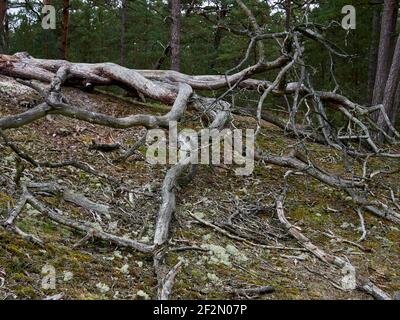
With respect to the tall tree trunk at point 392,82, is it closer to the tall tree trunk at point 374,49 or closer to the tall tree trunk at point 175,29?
the tall tree trunk at point 374,49

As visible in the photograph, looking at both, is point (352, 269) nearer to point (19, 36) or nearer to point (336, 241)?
point (336, 241)

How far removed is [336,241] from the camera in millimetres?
3854

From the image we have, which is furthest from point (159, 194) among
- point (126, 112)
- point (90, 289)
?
point (126, 112)

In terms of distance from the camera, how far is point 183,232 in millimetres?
3527

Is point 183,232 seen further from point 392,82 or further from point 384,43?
point 384,43

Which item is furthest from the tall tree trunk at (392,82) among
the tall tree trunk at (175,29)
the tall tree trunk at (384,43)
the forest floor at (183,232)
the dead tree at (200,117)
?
the tall tree trunk at (175,29)

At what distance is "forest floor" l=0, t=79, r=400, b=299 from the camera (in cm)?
267

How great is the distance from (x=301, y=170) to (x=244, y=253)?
62.9 inches

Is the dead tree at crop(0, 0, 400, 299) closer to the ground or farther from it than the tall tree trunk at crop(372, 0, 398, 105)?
closer to the ground

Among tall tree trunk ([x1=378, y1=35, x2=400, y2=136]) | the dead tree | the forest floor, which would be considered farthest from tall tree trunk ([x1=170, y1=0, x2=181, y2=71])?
tall tree trunk ([x1=378, y1=35, x2=400, y2=136])

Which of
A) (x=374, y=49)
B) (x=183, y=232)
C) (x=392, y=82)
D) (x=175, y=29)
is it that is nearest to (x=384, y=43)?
(x=392, y=82)

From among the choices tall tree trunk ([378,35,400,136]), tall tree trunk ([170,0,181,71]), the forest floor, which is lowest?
the forest floor

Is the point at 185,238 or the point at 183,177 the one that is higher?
the point at 183,177

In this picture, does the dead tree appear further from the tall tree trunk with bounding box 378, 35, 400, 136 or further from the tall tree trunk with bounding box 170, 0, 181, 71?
the tall tree trunk with bounding box 170, 0, 181, 71
